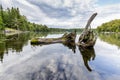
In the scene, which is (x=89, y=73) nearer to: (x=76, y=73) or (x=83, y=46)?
(x=76, y=73)

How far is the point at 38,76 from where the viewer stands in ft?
43.2

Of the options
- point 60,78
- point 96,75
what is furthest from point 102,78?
point 60,78

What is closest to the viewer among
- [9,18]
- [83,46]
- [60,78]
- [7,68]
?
[60,78]

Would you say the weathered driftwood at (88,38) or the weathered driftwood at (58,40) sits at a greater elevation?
the weathered driftwood at (88,38)

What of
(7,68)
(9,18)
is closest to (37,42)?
(7,68)

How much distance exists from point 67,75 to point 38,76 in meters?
2.12

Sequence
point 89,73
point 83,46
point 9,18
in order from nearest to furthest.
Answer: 1. point 89,73
2. point 83,46
3. point 9,18

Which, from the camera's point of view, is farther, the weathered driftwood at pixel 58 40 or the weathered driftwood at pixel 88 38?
the weathered driftwood at pixel 58 40

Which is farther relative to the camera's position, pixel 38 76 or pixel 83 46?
pixel 83 46

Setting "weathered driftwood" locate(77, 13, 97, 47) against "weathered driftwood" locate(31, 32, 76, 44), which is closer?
"weathered driftwood" locate(77, 13, 97, 47)

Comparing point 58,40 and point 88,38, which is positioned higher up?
point 88,38

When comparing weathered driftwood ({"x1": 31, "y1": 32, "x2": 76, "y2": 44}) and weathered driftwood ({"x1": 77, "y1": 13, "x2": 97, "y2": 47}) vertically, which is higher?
weathered driftwood ({"x1": 77, "y1": 13, "x2": 97, "y2": 47})

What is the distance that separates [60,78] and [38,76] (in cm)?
163

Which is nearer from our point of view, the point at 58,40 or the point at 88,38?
the point at 88,38
